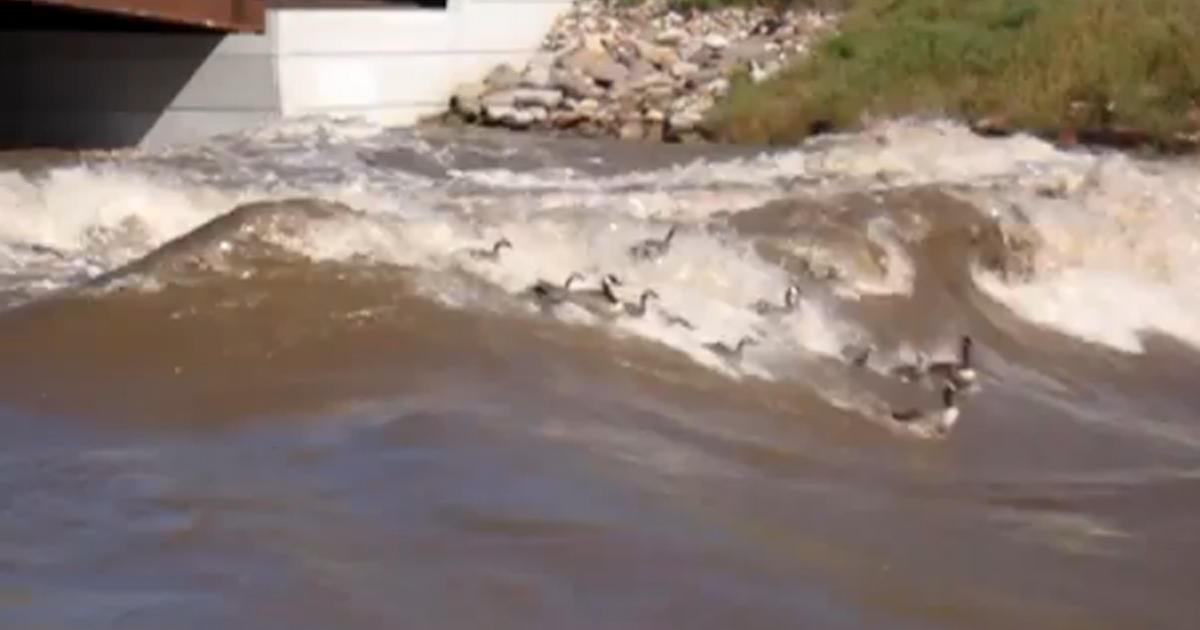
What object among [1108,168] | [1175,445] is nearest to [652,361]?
[1175,445]

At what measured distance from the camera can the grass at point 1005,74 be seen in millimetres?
18641

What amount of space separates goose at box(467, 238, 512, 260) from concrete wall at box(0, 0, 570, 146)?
10092mm

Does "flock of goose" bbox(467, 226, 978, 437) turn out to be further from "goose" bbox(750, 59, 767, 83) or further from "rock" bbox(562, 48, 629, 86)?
"rock" bbox(562, 48, 629, 86)

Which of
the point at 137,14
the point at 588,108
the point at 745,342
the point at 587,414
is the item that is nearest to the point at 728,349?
the point at 745,342

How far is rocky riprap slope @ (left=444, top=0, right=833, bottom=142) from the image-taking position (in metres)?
20.4

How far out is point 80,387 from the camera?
7027 mm

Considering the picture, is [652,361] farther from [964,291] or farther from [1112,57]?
[1112,57]

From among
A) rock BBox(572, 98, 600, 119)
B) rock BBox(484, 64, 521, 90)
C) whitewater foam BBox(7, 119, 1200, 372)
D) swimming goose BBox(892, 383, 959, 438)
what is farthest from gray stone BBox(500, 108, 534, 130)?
swimming goose BBox(892, 383, 959, 438)

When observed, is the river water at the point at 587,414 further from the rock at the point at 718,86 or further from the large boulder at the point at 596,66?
the large boulder at the point at 596,66

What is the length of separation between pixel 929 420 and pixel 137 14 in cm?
1120

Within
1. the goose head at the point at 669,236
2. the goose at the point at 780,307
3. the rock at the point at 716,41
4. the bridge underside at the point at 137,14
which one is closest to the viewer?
the goose at the point at 780,307

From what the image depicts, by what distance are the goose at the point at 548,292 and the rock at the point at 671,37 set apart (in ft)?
44.7

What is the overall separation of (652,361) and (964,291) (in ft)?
11.6

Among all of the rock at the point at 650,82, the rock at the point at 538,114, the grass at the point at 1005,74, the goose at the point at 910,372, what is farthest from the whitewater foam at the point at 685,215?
the rock at the point at 650,82
